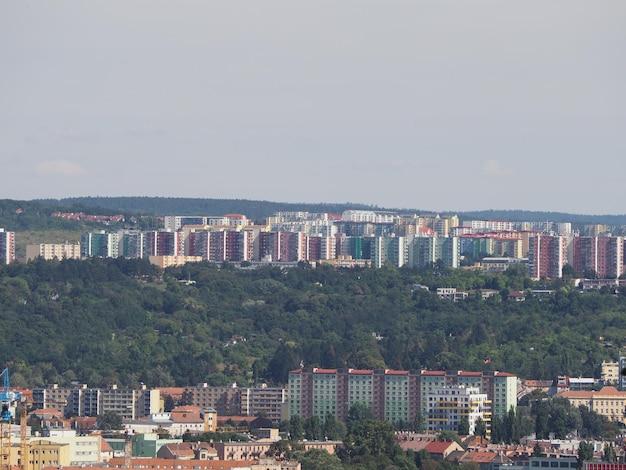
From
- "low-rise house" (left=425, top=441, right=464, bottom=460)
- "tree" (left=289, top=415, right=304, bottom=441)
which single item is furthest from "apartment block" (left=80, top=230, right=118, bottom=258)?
"low-rise house" (left=425, top=441, right=464, bottom=460)

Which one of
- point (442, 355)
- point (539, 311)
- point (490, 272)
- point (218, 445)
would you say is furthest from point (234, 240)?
point (218, 445)

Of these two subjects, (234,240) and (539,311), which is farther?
(234,240)

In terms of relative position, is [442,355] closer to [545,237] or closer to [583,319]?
[583,319]

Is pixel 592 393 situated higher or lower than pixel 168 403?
higher

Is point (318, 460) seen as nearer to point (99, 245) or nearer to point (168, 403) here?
point (168, 403)

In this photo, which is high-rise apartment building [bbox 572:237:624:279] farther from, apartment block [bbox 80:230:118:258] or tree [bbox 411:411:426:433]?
tree [bbox 411:411:426:433]

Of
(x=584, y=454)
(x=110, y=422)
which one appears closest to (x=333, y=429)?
(x=110, y=422)

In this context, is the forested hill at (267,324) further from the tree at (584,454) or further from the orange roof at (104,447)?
the tree at (584,454)
